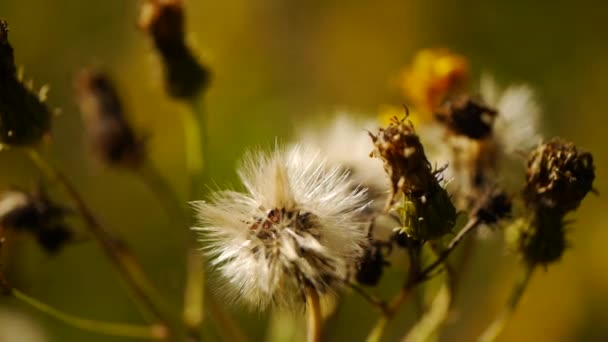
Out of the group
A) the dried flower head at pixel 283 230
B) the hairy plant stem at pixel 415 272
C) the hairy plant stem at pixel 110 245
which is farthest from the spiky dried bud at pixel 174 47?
the hairy plant stem at pixel 415 272

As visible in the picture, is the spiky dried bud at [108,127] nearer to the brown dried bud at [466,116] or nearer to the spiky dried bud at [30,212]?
the spiky dried bud at [30,212]

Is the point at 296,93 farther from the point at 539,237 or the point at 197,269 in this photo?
the point at 539,237

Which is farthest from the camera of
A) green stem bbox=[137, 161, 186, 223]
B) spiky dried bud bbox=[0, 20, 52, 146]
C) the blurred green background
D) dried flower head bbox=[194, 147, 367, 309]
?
the blurred green background

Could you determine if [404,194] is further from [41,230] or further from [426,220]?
[41,230]

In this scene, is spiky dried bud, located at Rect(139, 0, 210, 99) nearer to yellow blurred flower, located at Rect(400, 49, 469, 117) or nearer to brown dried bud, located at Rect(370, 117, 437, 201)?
yellow blurred flower, located at Rect(400, 49, 469, 117)

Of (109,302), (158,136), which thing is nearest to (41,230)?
(109,302)

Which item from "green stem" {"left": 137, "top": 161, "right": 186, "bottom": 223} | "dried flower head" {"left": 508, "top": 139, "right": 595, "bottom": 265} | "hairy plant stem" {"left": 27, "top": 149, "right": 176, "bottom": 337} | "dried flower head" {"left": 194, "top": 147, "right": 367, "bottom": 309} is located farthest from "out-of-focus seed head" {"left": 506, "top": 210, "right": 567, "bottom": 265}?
"green stem" {"left": 137, "top": 161, "right": 186, "bottom": 223}
